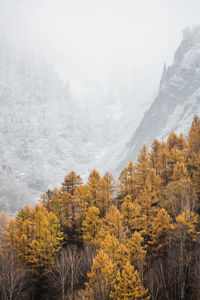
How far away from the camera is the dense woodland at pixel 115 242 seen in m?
18.1

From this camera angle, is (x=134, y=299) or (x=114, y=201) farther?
(x=114, y=201)

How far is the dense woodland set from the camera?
59.5ft

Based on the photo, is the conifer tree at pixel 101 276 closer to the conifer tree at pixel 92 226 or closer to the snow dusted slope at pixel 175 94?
the conifer tree at pixel 92 226

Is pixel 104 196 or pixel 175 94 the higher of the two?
pixel 175 94

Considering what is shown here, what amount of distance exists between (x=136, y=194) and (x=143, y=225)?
589 centimetres

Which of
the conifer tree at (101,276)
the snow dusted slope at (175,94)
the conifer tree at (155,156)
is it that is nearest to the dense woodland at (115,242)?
the conifer tree at (101,276)

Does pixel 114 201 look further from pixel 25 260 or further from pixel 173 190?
pixel 25 260

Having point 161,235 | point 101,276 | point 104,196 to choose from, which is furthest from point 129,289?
point 104,196

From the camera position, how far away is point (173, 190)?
2941cm

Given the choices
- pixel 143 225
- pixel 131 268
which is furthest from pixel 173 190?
pixel 131 268

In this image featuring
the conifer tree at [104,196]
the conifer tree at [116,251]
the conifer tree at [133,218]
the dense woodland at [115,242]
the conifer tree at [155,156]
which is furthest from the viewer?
the conifer tree at [155,156]

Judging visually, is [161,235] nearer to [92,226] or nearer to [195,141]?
[92,226]

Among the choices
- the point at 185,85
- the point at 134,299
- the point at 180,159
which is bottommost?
the point at 134,299

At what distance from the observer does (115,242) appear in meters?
22.1
